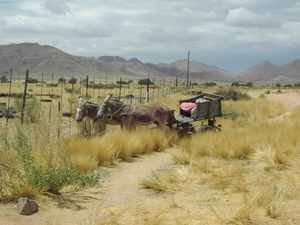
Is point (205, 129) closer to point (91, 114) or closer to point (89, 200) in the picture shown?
point (91, 114)

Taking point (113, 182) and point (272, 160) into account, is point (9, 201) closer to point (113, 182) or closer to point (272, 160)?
point (113, 182)

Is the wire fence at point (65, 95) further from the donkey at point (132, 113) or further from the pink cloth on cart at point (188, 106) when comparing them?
the pink cloth on cart at point (188, 106)

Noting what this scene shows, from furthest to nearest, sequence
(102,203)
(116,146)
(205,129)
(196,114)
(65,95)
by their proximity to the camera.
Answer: (65,95) → (205,129) → (196,114) → (116,146) → (102,203)

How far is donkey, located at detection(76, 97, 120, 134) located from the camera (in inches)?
402

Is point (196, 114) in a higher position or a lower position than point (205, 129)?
higher

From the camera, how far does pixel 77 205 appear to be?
585 centimetres

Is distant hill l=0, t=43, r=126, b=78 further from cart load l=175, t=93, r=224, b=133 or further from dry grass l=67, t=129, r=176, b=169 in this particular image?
A: dry grass l=67, t=129, r=176, b=169

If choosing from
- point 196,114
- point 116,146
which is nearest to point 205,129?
point 196,114

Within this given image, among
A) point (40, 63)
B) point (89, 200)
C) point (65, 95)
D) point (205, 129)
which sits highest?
point (40, 63)

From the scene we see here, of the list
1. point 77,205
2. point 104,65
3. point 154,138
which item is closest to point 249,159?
point 154,138

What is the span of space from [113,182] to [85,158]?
2.88 feet

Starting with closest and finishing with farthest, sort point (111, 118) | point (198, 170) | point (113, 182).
→ point (113, 182) < point (198, 170) < point (111, 118)

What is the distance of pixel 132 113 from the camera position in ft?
36.1

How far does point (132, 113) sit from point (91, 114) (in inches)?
49.2
